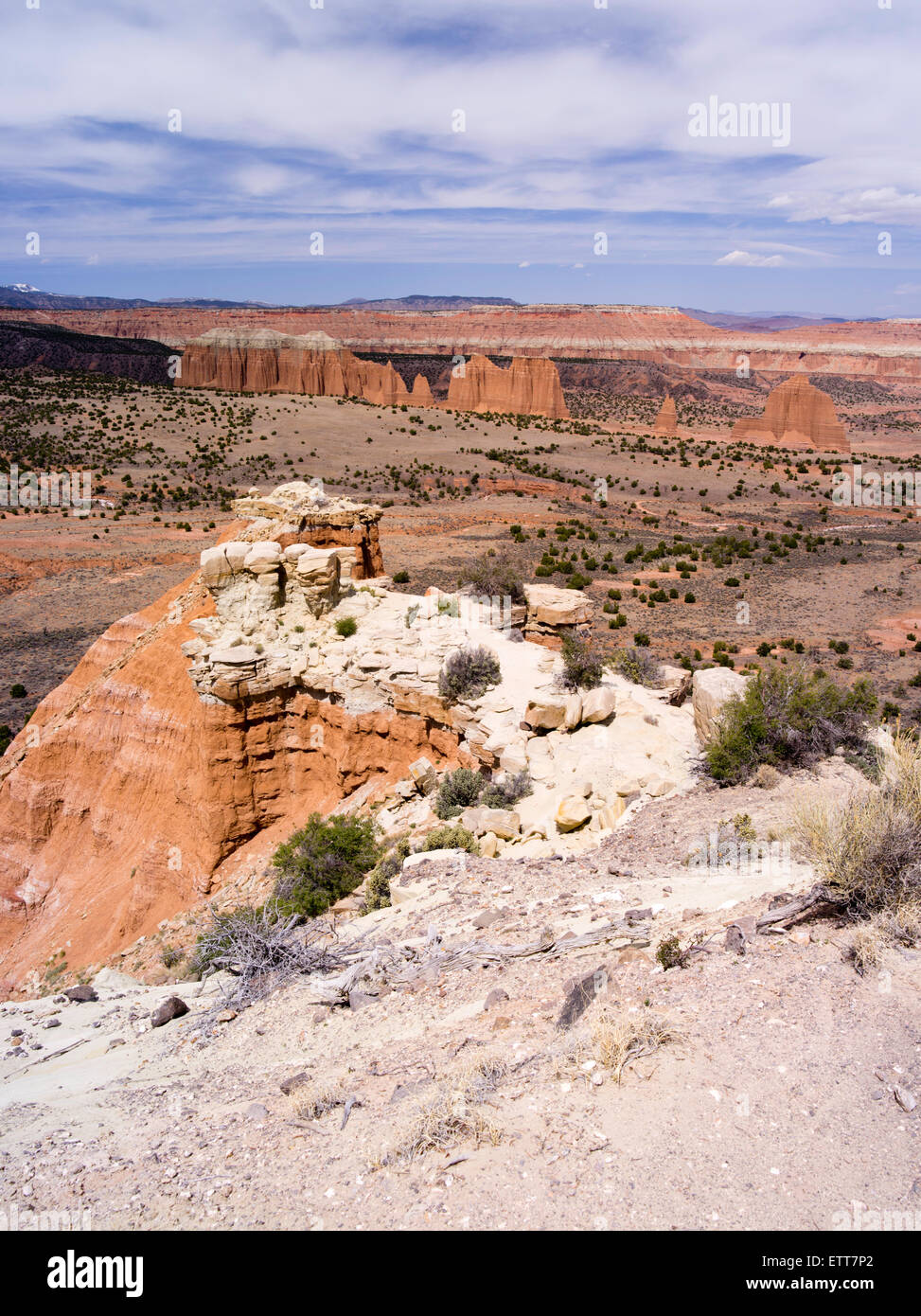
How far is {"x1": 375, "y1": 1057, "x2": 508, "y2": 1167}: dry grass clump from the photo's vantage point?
13.5 ft

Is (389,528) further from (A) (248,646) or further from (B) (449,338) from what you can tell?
(B) (449,338)

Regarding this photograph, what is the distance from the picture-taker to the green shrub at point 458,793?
32.3 ft

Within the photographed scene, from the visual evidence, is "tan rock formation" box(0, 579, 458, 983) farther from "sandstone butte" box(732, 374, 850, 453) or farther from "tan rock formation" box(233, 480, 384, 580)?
"sandstone butte" box(732, 374, 850, 453)

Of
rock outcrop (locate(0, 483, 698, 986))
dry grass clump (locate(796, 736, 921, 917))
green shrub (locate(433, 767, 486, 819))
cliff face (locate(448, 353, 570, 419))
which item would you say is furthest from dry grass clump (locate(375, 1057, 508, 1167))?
cliff face (locate(448, 353, 570, 419))

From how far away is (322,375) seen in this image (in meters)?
107

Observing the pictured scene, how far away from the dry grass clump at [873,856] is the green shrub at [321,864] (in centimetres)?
548

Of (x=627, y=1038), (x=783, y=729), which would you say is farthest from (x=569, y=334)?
(x=627, y=1038)

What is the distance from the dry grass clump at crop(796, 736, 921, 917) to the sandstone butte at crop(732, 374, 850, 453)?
8704 cm

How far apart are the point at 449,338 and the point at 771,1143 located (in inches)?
7304

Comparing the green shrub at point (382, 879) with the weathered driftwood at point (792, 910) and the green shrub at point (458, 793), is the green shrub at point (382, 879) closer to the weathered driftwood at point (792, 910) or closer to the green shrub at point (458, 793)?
the green shrub at point (458, 793)

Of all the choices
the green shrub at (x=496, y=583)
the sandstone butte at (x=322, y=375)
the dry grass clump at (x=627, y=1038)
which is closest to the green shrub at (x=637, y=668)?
the green shrub at (x=496, y=583)

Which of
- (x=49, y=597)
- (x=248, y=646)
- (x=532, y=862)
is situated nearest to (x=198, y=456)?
(x=49, y=597)

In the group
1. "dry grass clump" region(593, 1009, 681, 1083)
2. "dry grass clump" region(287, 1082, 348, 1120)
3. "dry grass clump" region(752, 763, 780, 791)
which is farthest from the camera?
"dry grass clump" region(752, 763, 780, 791)

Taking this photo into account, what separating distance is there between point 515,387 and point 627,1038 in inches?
3851
